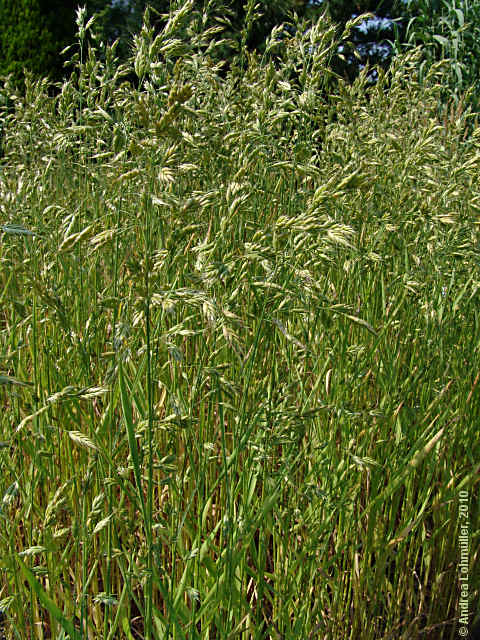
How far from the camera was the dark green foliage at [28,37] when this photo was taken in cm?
712

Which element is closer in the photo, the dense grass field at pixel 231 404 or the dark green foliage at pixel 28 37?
the dense grass field at pixel 231 404

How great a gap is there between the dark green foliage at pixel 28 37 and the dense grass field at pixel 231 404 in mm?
5214

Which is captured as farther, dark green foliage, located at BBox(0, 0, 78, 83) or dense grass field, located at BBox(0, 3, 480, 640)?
dark green foliage, located at BBox(0, 0, 78, 83)

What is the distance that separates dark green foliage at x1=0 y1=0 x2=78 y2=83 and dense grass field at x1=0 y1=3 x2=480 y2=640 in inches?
205

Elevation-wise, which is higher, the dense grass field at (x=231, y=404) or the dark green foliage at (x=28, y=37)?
the dark green foliage at (x=28, y=37)

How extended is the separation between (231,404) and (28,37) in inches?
274

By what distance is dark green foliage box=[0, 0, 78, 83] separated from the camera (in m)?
7.12

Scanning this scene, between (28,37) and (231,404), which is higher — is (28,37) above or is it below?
above

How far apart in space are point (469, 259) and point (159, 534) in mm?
1248

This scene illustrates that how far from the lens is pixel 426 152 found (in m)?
2.11

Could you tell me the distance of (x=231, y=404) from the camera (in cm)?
151

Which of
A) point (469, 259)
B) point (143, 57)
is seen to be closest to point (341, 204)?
point (469, 259)

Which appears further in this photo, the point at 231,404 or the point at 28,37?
the point at 28,37

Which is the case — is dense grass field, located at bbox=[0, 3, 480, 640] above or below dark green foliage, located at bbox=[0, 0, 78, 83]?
below
